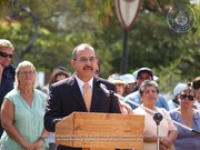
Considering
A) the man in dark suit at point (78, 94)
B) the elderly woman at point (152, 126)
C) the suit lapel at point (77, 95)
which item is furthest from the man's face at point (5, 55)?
the suit lapel at point (77, 95)

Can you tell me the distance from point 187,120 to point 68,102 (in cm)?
377

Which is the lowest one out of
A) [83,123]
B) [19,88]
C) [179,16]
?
[83,123]

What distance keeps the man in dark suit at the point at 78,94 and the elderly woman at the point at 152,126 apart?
2.53 meters

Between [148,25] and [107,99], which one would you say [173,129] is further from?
[148,25]

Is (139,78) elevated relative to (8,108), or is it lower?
elevated

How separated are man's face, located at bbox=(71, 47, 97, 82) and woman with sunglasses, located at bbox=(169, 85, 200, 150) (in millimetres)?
3649

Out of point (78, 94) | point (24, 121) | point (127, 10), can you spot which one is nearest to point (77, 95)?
point (78, 94)

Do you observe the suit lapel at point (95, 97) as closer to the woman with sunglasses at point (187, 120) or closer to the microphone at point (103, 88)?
the microphone at point (103, 88)

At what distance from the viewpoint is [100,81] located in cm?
917

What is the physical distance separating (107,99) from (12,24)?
2667 centimetres

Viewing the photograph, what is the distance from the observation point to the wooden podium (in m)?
8.46

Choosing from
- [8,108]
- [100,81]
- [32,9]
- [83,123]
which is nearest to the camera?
[83,123]

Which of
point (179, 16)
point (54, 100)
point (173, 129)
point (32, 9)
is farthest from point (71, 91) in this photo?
point (32, 9)

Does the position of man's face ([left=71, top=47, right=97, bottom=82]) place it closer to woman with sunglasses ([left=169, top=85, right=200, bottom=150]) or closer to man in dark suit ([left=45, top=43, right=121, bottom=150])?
Result: man in dark suit ([left=45, top=43, right=121, bottom=150])
